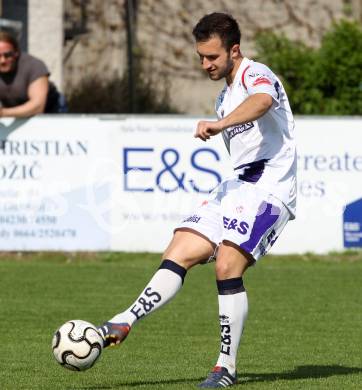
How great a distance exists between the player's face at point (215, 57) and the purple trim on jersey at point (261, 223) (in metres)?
0.77

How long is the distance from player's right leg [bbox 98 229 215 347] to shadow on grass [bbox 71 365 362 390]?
36 centimetres

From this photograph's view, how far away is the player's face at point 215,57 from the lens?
709cm

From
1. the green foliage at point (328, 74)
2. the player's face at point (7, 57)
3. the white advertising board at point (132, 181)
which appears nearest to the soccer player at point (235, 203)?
the player's face at point (7, 57)

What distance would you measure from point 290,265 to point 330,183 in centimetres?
105

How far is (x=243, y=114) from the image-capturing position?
22.4 ft

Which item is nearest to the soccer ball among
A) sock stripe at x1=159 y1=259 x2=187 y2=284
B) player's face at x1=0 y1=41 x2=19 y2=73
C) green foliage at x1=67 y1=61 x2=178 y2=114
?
sock stripe at x1=159 y1=259 x2=187 y2=284

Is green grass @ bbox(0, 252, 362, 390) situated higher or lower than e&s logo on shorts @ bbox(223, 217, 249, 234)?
lower

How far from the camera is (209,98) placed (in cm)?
2620

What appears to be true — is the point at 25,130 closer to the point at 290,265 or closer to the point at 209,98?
the point at 290,265

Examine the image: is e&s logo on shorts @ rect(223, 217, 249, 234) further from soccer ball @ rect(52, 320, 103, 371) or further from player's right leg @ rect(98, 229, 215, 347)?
soccer ball @ rect(52, 320, 103, 371)

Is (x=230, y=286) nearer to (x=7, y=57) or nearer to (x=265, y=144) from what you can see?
(x=265, y=144)

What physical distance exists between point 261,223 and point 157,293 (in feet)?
2.26

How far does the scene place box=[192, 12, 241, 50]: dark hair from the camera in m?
7.08

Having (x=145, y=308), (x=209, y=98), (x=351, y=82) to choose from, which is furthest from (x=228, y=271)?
(x=209, y=98)
